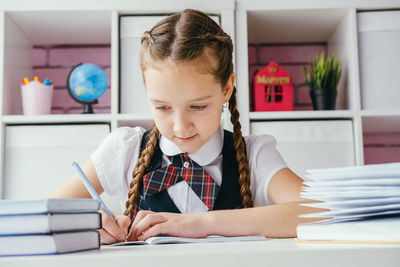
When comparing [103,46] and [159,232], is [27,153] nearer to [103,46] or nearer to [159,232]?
[103,46]

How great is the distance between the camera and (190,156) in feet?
4.41

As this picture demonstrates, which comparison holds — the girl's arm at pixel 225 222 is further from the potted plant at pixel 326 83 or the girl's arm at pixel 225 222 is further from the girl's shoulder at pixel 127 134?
the potted plant at pixel 326 83

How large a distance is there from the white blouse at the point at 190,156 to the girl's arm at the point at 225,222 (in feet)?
1.24

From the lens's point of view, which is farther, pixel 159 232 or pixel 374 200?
pixel 159 232

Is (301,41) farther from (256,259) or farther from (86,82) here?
(256,259)

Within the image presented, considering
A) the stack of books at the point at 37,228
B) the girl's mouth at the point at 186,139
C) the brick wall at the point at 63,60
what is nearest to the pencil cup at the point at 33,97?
the brick wall at the point at 63,60

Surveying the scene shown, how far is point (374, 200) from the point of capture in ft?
1.79

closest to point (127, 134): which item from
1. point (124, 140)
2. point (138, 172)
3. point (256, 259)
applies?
point (124, 140)

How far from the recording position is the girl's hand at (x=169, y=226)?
32.2 inches

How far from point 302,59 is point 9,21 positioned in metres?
1.32

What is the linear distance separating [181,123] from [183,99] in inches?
2.4

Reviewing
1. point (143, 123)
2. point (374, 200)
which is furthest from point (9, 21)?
point (374, 200)

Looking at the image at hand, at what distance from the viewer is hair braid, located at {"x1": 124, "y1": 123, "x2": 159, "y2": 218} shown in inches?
50.1

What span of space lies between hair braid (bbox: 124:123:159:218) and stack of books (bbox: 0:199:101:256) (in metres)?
0.76
